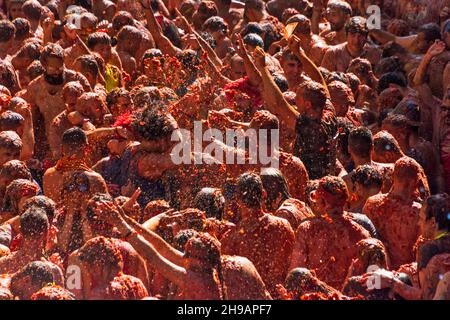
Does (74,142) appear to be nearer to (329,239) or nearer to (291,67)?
(329,239)

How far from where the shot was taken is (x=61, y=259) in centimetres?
1084

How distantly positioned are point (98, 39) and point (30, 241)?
611 cm

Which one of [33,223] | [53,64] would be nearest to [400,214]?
[33,223]

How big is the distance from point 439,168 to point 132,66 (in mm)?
5221

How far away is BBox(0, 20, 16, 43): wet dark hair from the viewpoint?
1678 centimetres

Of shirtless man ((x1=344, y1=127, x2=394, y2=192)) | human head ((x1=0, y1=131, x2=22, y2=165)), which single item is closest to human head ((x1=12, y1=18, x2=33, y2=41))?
human head ((x1=0, y1=131, x2=22, y2=165))

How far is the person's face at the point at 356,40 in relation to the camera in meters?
16.7

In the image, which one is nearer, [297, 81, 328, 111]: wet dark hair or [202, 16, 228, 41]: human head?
[297, 81, 328, 111]: wet dark hair

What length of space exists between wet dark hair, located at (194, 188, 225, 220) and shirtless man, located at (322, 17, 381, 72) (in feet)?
19.9

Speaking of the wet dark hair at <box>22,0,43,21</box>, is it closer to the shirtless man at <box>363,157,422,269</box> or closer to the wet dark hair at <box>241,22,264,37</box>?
the wet dark hair at <box>241,22,264,37</box>

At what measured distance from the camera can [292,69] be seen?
48.0 ft

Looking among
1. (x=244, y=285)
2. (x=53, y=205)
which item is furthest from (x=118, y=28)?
(x=244, y=285)

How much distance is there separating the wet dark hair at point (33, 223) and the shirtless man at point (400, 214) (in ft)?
8.36

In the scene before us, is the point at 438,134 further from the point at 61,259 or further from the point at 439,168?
the point at 61,259
